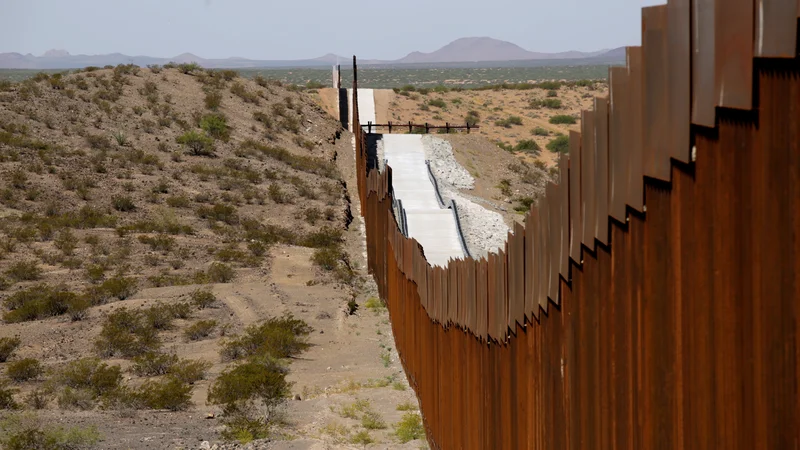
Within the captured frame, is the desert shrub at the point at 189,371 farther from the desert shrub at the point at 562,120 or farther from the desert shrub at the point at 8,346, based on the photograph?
the desert shrub at the point at 562,120

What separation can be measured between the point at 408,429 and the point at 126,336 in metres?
7.50

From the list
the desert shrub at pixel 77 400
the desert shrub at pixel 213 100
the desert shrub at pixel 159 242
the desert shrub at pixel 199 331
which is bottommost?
the desert shrub at pixel 199 331

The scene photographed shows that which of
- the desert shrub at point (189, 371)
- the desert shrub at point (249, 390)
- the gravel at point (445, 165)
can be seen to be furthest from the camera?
the gravel at point (445, 165)

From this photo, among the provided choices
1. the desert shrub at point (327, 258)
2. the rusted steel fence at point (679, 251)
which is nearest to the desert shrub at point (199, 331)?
the desert shrub at point (327, 258)

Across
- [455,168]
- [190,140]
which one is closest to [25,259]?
[190,140]

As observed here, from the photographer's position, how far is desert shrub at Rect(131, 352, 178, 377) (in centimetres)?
1424

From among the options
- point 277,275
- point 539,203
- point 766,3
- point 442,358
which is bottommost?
point 277,275

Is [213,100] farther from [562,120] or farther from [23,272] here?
[562,120]

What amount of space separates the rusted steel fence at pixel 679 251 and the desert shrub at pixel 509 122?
204ft

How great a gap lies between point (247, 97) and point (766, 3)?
46.4 meters

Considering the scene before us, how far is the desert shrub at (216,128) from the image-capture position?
132ft

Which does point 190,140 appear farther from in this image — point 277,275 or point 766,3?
point 766,3

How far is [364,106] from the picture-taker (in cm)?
5694

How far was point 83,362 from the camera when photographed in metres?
14.2
